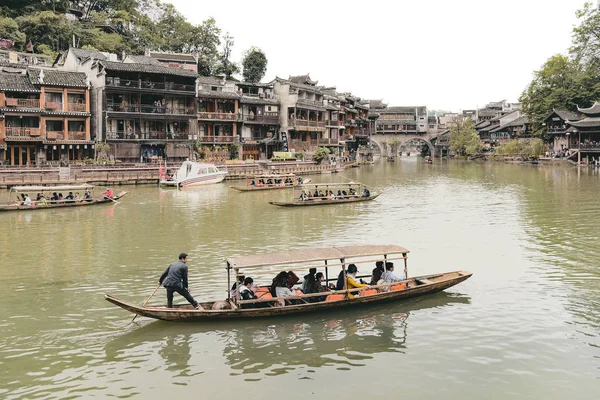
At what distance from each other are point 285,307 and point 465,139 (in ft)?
353

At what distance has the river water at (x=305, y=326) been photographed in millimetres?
11125

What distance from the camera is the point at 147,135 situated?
5981 cm

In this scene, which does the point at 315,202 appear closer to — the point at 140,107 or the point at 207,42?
the point at 140,107

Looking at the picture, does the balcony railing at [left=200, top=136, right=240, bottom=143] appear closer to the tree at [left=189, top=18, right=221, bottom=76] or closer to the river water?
the tree at [left=189, top=18, right=221, bottom=76]

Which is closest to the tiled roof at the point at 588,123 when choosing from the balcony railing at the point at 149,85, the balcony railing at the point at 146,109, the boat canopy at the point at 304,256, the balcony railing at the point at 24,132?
the balcony railing at the point at 149,85

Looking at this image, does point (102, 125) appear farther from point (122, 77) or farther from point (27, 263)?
point (27, 263)

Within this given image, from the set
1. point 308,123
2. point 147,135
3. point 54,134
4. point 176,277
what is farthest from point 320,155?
point 176,277

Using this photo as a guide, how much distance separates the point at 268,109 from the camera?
2992 inches

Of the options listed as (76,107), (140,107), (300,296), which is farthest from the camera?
(140,107)

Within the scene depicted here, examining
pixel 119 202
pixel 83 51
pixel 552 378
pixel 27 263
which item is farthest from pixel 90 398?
pixel 83 51

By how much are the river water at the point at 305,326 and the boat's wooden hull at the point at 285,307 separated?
0.82 ft

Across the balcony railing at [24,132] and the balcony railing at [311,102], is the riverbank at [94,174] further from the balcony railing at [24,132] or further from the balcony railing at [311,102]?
the balcony railing at [311,102]

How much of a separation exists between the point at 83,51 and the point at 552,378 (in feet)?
209

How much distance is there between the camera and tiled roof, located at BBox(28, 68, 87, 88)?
175ft
